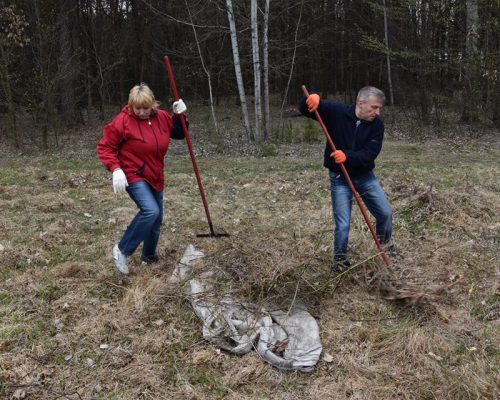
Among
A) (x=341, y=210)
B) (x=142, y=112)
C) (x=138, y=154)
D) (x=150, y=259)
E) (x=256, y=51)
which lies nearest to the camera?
(x=142, y=112)

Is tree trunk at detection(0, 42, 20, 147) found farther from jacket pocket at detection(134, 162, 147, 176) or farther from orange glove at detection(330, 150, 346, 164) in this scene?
orange glove at detection(330, 150, 346, 164)

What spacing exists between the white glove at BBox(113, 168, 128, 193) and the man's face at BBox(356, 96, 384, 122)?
2.10 meters

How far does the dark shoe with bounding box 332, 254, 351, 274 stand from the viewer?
14.5 feet

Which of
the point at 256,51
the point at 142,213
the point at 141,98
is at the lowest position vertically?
the point at 142,213

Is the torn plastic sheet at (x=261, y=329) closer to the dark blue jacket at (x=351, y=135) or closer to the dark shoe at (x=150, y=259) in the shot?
the dark shoe at (x=150, y=259)

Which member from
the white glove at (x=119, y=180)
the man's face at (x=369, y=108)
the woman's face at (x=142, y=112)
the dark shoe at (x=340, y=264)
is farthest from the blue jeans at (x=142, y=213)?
the man's face at (x=369, y=108)

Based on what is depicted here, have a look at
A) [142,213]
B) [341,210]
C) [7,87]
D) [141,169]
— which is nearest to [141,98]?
[141,169]

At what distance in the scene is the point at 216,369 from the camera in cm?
353

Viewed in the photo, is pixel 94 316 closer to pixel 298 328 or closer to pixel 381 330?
pixel 298 328

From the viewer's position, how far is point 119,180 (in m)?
4.25

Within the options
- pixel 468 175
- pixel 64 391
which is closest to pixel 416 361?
pixel 64 391

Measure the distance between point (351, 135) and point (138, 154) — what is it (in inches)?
74.9

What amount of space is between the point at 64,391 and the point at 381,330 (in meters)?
2.32

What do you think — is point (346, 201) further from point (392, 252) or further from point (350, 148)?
point (392, 252)
